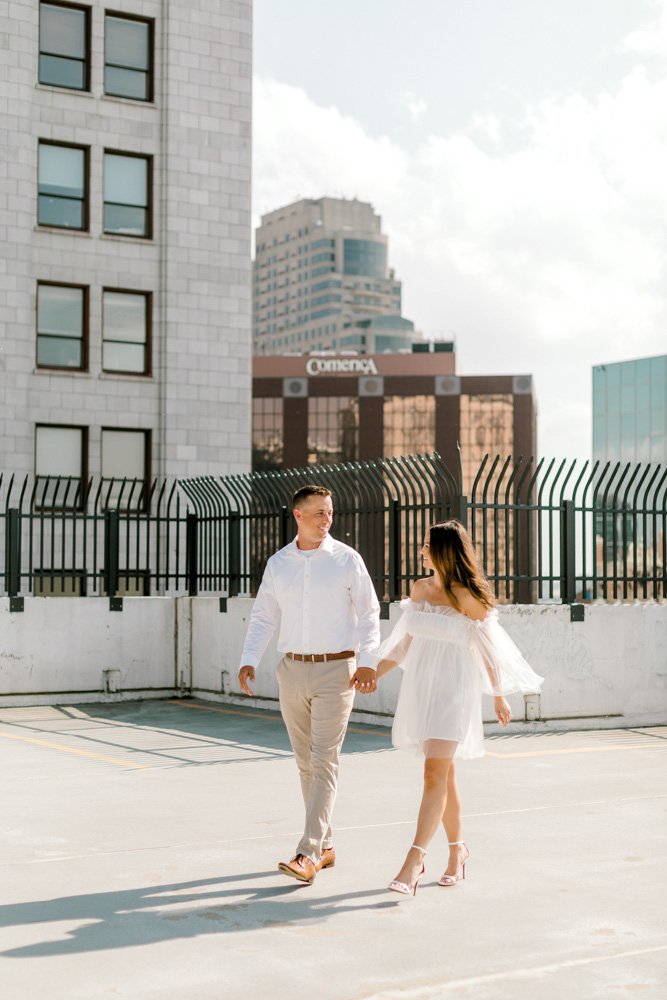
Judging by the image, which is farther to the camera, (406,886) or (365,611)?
(365,611)

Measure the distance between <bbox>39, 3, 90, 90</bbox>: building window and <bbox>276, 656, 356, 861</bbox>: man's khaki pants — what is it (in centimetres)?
2603

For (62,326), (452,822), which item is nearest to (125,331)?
(62,326)

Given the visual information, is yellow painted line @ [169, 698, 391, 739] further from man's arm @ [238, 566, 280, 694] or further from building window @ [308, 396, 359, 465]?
building window @ [308, 396, 359, 465]

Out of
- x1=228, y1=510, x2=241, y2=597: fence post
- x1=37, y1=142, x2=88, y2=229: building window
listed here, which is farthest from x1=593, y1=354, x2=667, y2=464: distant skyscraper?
x1=228, y1=510, x2=241, y2=597: fence post

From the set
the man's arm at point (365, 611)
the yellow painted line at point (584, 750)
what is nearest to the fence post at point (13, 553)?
the yellow painted line at point (584, 750)

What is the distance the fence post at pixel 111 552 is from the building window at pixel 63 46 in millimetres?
15691

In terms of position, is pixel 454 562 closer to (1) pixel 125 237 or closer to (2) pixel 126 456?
(2) pixel 126 456

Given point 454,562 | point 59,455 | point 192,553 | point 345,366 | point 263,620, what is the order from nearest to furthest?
point 454,562 → point 263,620 → point 192,553 → point 59,455 → point 345,366

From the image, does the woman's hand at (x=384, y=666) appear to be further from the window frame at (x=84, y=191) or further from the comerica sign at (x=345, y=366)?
the comerica sign at (x=345, y=366)

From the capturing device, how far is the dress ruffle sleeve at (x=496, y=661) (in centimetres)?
669

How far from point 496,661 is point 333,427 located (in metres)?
115

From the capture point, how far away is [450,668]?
21.7 feet

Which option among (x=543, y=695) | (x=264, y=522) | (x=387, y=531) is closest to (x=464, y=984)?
(x=543, y=695)

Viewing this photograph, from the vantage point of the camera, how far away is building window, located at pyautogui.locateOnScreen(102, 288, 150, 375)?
30844 mm
